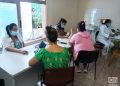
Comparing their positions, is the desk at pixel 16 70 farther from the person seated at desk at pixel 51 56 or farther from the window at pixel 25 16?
the window at pixel 25 16

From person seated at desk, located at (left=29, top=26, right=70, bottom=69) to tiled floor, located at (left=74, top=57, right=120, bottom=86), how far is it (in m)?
1.01

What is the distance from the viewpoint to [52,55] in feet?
4.59

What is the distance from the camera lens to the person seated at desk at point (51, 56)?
1.39 metres

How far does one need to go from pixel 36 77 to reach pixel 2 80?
18.7 inches

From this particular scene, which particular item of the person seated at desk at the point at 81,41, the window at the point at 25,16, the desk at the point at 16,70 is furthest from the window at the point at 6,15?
the person seated at desk at the point at 81,41

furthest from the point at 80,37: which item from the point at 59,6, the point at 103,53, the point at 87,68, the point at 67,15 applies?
the point at 67,15

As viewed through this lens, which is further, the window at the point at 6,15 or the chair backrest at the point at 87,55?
the window at the point at 6,15

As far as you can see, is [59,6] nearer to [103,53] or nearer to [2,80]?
[103,53]

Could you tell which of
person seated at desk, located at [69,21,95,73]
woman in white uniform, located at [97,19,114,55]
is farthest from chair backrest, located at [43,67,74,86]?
woman in white uniform, located at [97,19,114,55]

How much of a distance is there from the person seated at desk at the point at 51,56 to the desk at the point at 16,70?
0.16 metres

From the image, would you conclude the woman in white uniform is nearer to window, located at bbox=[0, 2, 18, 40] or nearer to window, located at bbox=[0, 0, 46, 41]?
window, located at bbox=[0, 0, 46, 41]

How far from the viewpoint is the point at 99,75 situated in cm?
255

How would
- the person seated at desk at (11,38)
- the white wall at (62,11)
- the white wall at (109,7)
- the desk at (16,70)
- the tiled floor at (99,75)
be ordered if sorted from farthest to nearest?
the white wall at (109,7) → the white wall at (62,11) → the tiled floor at (99,75) → the person seated at desk at (11,38) → the desk at (16,70)

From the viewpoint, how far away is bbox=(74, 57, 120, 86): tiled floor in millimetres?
2273
